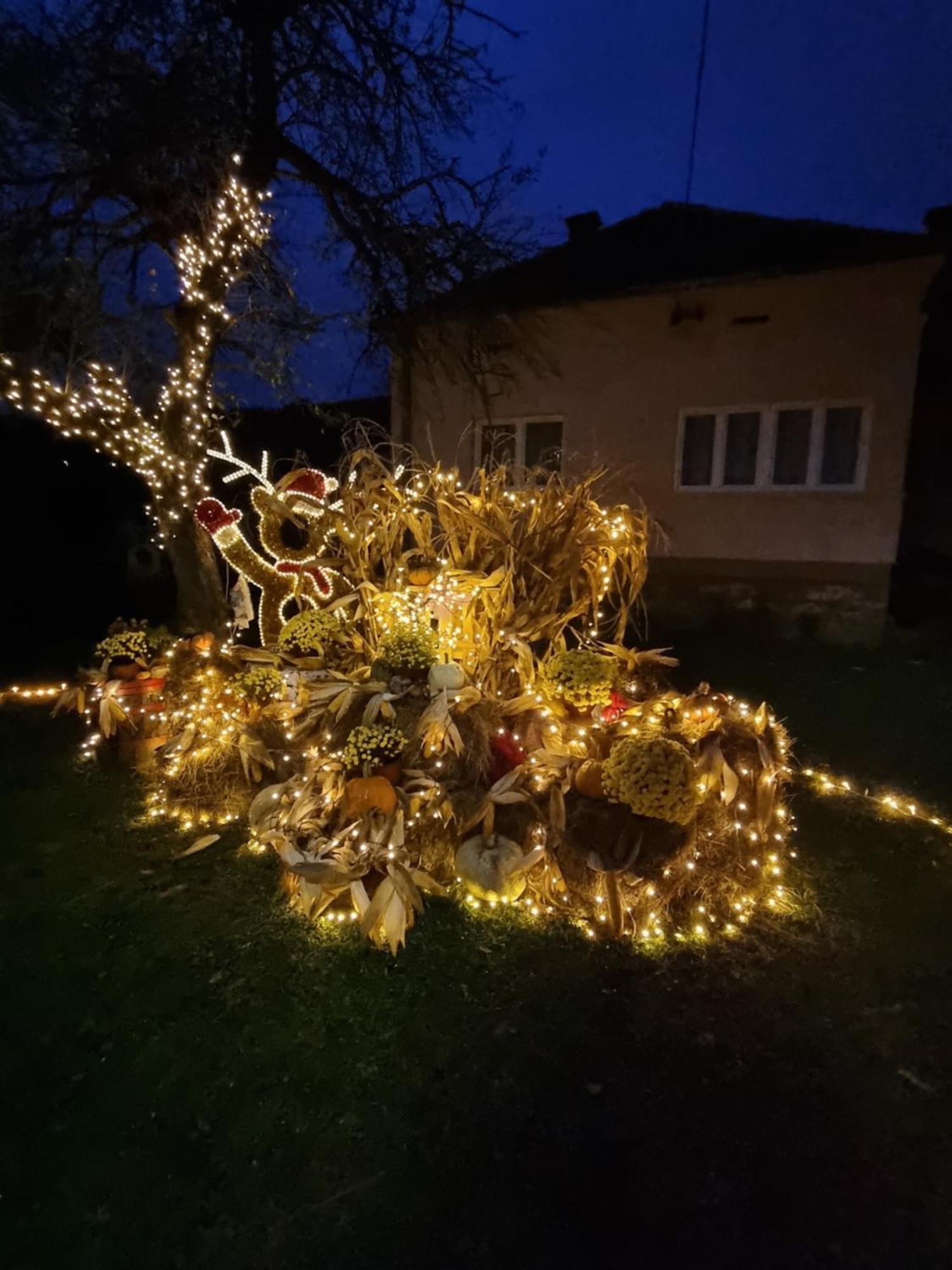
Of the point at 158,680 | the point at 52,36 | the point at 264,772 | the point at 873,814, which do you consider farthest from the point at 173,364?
the point at 873,814

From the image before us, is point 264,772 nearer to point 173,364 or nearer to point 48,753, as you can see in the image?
point 48,753

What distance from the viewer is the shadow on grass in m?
1.92

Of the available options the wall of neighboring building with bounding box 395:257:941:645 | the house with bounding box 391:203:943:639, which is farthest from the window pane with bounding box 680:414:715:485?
the wall of neighboring building with bounding box 395:257:941:645

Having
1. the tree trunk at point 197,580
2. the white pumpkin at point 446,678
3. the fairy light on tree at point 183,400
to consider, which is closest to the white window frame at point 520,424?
the fairy light on tree at point 183,400

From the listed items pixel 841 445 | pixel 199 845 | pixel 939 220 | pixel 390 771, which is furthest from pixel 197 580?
pixel 939 220

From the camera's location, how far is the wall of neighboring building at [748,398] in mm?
8188

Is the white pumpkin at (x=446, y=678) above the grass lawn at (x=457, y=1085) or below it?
above

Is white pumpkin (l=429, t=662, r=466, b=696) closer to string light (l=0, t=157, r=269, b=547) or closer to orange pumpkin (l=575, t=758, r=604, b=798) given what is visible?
orange pumpkin (l=575, t=758, r=604, b=798)

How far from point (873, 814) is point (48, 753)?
5897 millimetres

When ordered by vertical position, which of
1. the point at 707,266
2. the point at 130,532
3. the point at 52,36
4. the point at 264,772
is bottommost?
the point at 264,772

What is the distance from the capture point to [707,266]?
8820 mm

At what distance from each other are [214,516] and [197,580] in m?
1.70

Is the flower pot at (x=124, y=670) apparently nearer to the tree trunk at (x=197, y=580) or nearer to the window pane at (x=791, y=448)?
the tree trunk at (x=197, y=580)

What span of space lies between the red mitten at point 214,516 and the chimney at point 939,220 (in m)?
8.81
